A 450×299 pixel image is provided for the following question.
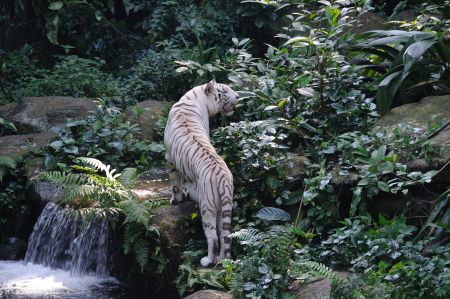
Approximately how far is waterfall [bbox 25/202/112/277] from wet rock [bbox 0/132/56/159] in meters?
1.59

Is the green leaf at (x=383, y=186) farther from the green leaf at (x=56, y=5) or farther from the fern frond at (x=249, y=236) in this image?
the green leaf at (x=56, y=5)

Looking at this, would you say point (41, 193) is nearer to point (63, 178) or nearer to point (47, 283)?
point (63, 178)

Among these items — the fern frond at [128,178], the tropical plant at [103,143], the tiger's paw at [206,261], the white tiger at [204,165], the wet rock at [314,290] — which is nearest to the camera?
the wet rock at [314,290]

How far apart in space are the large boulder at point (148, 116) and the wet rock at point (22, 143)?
1.07 metres

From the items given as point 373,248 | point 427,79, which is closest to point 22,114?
point 427,79

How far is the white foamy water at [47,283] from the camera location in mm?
7086

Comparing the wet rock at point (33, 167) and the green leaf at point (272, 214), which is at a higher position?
the wet rock at point (33, 167)

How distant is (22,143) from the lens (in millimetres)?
9719

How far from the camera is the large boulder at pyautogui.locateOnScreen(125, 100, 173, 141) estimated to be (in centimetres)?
998

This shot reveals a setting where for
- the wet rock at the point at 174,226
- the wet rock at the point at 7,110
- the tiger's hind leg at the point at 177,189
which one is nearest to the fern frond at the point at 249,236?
the wet rock at the point at 174,226

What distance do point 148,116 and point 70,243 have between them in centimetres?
284

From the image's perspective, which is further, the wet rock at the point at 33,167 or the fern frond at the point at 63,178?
the wet rock at the point at 33,167

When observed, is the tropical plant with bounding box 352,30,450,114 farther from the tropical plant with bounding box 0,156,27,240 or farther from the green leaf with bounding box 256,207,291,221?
the tropical plant with bounding box 0,156,27,240

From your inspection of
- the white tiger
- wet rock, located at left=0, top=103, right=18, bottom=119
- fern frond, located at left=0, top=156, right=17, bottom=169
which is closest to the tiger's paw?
the white tiger
